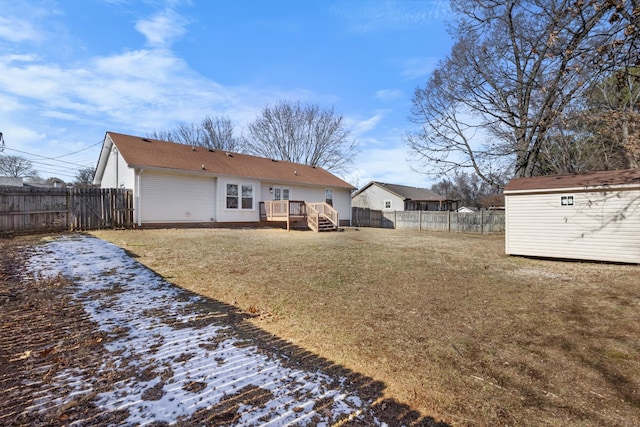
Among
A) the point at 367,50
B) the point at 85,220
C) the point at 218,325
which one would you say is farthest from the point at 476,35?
the point at 85,220

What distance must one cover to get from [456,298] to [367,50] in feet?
41.8

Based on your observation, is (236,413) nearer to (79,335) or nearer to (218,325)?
(218,325)

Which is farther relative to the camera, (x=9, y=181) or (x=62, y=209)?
(x=9, y=181)

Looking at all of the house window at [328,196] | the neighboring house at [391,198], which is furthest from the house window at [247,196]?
the neighboring house at [391,198]

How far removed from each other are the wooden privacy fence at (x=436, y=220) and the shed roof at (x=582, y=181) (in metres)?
9.46

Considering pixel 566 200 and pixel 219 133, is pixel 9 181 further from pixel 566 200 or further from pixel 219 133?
pixel 566 200

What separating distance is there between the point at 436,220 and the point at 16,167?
59087 mm

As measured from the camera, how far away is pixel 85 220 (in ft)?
40.1

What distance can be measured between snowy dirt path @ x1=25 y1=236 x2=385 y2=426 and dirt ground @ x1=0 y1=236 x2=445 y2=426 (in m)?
0.01

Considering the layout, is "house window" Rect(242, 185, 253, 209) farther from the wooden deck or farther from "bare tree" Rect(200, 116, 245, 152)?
"bare tree" Rect(200, 116, 245, 152)

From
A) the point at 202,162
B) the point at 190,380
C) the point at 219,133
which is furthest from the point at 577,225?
the point at 219,133

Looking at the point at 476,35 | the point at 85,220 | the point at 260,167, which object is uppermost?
the point at 476,35

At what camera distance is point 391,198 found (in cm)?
3459

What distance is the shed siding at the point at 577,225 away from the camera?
8.91 metres
